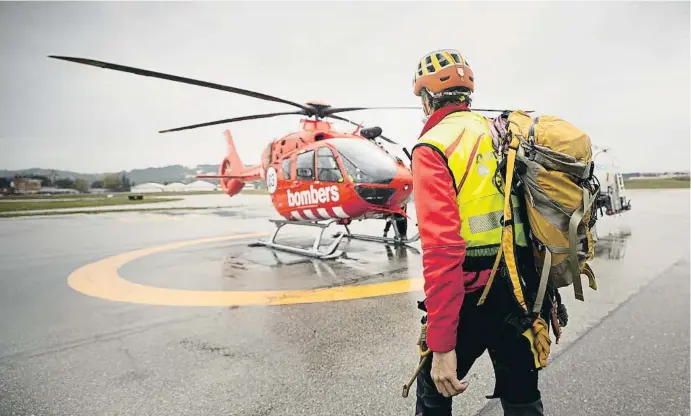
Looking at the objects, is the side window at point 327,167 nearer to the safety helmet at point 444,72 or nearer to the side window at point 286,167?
the side window at point 286,167

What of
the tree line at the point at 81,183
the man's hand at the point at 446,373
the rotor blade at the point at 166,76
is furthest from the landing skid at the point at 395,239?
the tree line at the point at 81,183

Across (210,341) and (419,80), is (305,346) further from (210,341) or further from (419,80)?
(419,80)

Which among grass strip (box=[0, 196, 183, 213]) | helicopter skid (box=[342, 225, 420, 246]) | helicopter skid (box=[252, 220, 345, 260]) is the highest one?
grass strip (box=[0, 196, 183, 213])

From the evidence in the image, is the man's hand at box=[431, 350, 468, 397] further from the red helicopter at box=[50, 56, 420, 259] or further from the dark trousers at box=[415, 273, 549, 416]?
the red helicopter at box=[50, 56, 420, 259]

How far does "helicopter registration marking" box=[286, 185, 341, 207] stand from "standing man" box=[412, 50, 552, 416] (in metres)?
6.08

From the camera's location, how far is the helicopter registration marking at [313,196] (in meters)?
7.83

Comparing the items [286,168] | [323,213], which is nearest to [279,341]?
[323,213]

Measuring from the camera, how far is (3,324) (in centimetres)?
436

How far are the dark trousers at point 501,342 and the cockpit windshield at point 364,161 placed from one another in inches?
234

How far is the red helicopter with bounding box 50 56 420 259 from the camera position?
7.57 meters

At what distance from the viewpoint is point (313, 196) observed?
8.28m

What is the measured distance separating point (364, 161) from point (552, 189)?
6.24m

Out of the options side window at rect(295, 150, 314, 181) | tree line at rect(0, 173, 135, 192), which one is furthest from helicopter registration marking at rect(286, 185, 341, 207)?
tree line at rect(0, 173, 135, 192)

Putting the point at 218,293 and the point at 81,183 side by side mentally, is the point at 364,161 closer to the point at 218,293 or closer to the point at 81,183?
the point at 218,293
